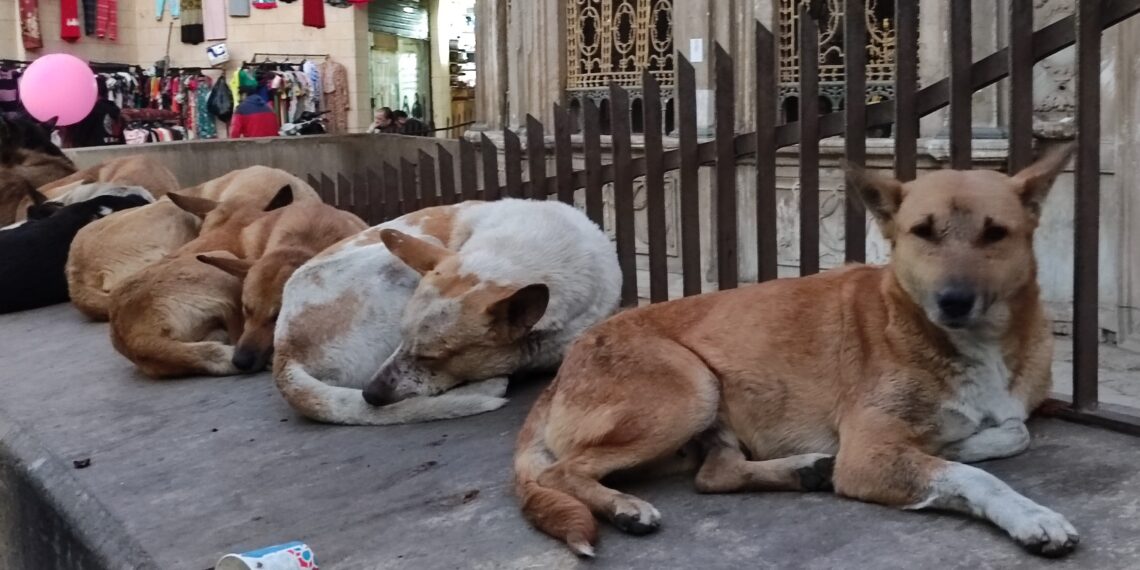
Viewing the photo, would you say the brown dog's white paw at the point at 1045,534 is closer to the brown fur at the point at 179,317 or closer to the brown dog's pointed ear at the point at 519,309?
the brown dog's pointed ear at the point at 519,309

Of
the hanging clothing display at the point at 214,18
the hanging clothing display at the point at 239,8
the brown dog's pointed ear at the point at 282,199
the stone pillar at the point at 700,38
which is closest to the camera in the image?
the brown dog's pointed ear at the point at 282,199

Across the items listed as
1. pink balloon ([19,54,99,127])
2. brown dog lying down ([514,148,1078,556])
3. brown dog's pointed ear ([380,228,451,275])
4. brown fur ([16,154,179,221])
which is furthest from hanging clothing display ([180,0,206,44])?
brown dog lying down ([514,148,1078,556])

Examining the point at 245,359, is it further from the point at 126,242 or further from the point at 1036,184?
the point at 1036,184

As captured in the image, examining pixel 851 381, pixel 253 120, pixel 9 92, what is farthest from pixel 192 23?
pixel 851 381

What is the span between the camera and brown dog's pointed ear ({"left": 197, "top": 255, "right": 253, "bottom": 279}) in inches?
231

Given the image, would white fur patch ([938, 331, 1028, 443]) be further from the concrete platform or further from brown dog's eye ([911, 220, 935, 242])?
brown dog's eye ([911, 220, 935, 242])

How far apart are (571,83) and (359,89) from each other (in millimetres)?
9979

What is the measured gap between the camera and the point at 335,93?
72.0ft

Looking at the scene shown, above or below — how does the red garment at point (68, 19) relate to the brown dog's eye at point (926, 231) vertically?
above

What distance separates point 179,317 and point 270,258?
0.73 meters

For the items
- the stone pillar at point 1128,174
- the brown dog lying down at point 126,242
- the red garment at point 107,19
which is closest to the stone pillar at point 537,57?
the brown dog lying down at point 126,242

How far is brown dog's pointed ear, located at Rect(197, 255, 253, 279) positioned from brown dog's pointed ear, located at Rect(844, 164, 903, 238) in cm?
366

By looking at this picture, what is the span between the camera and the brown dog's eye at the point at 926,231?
310cm

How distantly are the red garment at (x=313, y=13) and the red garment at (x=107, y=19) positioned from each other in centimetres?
458
